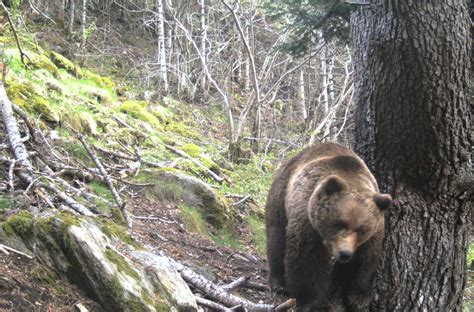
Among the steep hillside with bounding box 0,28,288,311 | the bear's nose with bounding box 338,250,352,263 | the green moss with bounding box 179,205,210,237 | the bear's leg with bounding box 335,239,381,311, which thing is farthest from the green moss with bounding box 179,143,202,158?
the bear's nose with bounding box 338,250,352,263

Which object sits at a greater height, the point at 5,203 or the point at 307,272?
the point at 5,203

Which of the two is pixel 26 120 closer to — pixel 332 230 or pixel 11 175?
pixel 11 175

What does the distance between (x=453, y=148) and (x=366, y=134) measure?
76cm

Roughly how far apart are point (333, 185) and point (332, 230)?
383mm

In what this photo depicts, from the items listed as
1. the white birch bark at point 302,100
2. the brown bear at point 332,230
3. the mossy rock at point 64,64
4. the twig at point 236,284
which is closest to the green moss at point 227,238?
the twig at point 236,284

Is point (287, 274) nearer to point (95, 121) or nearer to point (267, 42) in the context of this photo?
point (95, 121)

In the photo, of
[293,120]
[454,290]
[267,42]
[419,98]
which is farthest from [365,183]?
[267,42]

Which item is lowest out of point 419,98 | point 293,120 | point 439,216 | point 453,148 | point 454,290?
point 293,120

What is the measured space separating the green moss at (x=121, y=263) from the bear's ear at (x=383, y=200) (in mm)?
2001

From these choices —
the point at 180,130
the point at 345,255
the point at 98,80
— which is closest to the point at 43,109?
the point at 345,255

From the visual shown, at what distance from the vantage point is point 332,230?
434 centimetres

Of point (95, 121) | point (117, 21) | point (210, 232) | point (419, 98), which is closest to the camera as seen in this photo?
point (419, 98)

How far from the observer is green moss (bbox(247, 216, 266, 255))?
7.65m

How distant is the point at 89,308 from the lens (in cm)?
313
